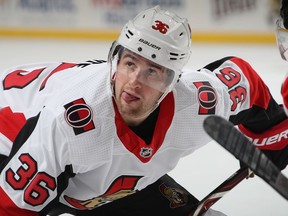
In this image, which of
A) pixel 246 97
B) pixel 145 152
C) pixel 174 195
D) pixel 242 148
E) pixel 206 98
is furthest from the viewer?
pixel 174 195

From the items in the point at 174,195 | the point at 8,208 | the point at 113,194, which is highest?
the point at 8,208

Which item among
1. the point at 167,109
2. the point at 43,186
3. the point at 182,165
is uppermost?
the point at 167,109

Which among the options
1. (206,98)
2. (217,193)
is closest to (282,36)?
(206,98)

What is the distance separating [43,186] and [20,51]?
10.7 ft

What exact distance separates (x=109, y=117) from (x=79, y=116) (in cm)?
9

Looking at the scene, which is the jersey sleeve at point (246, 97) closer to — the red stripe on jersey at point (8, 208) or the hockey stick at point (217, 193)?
the hockey stick at point (217, 193)

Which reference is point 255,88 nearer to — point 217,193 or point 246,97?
point 246,97

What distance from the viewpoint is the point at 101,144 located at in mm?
1851

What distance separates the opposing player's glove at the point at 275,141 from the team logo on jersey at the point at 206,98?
41cm

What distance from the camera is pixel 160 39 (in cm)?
188

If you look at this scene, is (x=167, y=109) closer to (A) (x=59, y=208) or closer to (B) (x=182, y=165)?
(A) (x=59, y=208)

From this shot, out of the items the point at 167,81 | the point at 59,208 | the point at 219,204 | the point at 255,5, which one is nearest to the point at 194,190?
the point at 219,204

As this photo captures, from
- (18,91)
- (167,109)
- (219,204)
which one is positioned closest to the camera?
(167,109)

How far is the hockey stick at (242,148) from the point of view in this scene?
4.95ft
